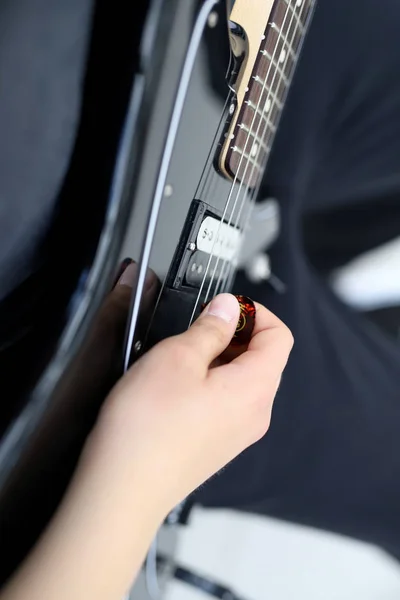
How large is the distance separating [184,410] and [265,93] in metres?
0.29

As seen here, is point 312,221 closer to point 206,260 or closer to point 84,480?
point 206,260

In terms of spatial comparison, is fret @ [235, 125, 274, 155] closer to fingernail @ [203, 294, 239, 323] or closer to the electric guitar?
the electric guitar

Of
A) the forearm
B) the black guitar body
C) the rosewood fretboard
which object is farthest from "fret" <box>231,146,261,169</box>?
the forearm

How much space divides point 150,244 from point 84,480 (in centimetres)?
14

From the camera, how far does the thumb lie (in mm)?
354

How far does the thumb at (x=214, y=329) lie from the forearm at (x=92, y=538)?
0.29 feet

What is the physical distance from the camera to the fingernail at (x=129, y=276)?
32cm

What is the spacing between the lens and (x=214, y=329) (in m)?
0.37

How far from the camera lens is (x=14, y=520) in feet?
1.02

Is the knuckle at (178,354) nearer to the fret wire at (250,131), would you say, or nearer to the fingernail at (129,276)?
the fingernail at (129,276)

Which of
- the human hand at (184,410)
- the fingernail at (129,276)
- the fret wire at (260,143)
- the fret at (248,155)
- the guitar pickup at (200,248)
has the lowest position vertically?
the human hand at (184,410)

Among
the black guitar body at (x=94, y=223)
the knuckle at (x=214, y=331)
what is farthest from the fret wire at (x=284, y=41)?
the knuckle at (x=214, y=331)

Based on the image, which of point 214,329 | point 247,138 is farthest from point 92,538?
point 247,138

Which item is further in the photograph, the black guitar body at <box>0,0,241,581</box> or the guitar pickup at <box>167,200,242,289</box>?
the guitar pickup at <box>167,200,242,289</box>
